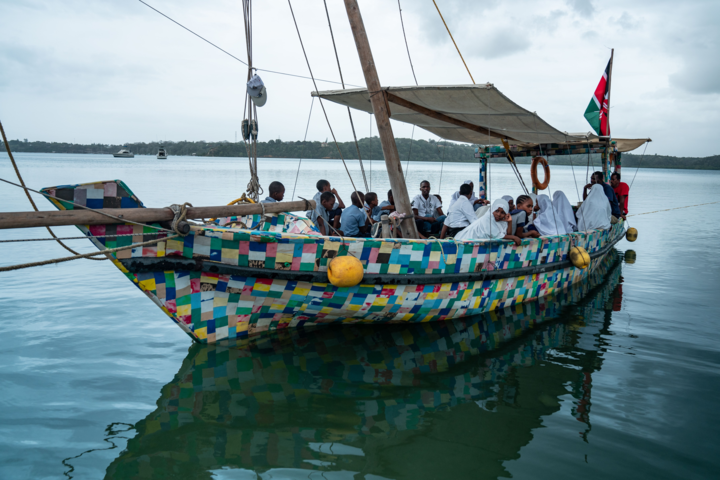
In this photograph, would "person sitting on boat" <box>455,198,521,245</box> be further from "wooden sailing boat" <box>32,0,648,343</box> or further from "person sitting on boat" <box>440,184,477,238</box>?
"person sitting on boat" <box>440,184,477,238</box>

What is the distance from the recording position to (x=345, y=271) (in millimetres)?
4375

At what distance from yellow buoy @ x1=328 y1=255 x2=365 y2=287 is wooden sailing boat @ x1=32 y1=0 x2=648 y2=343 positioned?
121 millimetres

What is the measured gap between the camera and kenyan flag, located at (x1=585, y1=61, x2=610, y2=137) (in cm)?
988

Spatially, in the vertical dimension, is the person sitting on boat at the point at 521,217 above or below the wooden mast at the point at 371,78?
below

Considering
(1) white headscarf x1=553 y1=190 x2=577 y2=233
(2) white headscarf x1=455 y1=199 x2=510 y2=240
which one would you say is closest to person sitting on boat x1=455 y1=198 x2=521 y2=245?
(2) white headscarf x1=455 y1=199 x2=510 y2=240

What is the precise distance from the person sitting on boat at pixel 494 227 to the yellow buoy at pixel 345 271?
1793 mm

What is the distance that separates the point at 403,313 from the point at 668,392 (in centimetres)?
265

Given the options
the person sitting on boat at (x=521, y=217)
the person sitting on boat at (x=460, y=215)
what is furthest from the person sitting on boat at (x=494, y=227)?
the person sitting on boat at (x=460, y=215)

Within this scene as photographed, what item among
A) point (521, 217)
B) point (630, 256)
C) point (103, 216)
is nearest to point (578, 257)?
point (521, 217)

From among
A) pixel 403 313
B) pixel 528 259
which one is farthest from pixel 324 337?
pixel 528 259

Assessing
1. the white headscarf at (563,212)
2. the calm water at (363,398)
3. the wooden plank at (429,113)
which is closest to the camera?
the calm water at (363,398)

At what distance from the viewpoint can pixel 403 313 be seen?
5.25m

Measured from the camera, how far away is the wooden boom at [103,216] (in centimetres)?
300

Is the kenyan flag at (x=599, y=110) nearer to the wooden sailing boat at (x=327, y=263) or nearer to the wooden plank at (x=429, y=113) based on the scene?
the wooden plank at (x=429, y=113)
